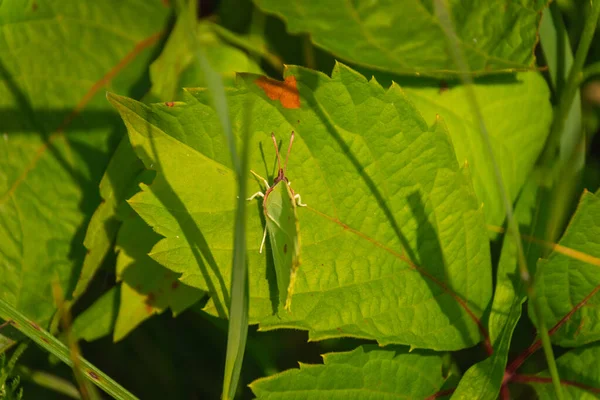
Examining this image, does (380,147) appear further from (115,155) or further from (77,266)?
(77,266)

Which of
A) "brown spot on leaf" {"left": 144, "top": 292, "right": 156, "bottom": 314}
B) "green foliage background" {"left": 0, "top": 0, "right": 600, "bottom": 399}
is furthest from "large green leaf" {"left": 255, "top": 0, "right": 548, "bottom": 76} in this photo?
"brown spot on leaf" {"left": 144, "top": 292, "right": 156, "bottom": 314}

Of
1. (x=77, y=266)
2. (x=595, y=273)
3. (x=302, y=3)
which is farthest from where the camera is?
(x=77, y=266)

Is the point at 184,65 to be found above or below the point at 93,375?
above

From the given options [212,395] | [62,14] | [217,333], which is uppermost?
[62,14]

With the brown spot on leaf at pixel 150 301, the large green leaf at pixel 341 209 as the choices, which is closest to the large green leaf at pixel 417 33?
the large green leaf at pixel 341 209

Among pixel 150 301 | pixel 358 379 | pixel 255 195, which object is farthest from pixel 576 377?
pixel 150 301

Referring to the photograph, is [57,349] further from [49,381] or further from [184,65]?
[184,65]

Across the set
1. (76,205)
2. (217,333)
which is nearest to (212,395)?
(217,333)
